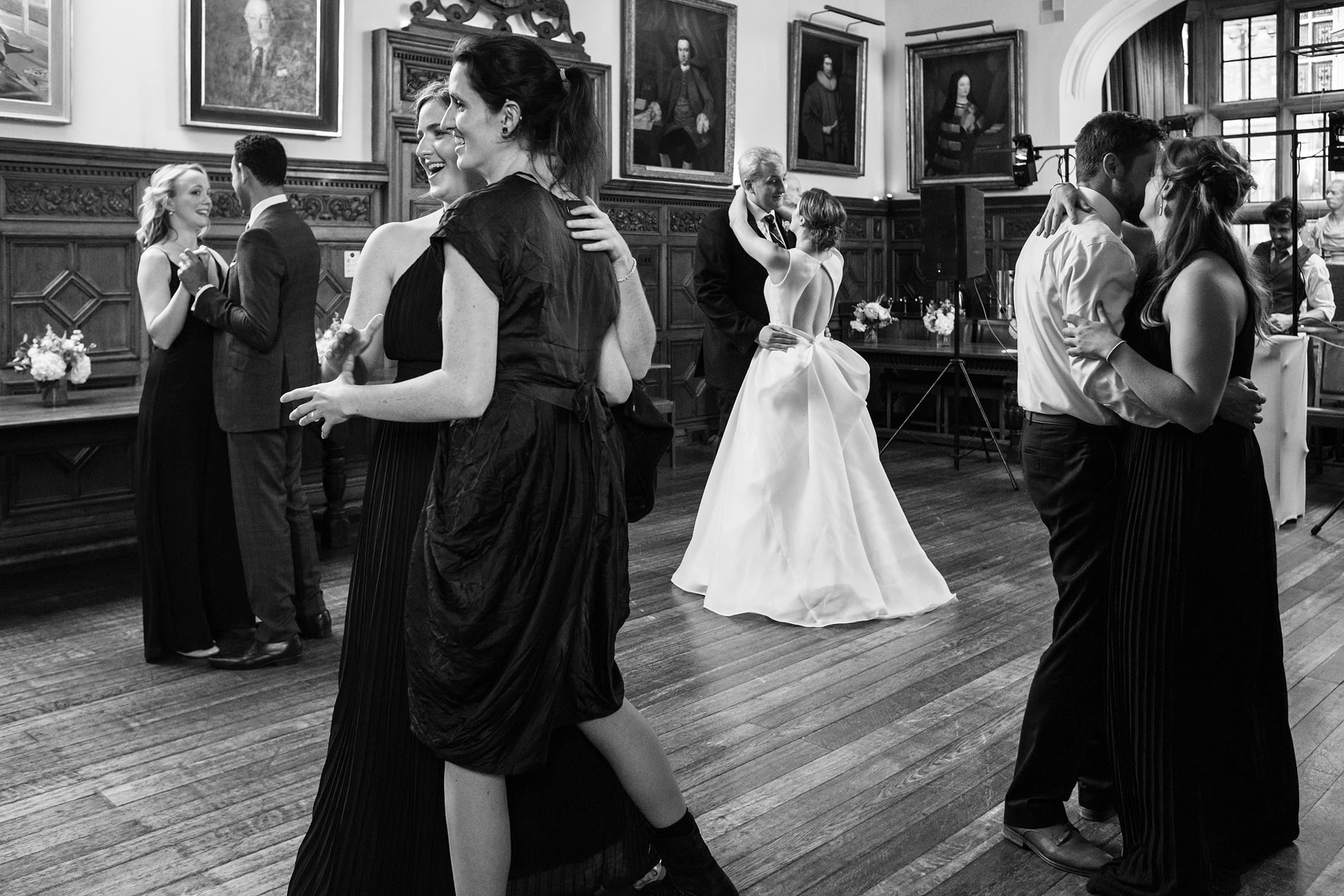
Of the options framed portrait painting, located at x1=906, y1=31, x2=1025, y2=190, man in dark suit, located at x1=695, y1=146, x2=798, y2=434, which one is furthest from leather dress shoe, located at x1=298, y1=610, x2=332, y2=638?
framed portrait painting, located at x1=906, y1=31, x2=1025, y2=190

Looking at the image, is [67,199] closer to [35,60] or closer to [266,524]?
[35,60]

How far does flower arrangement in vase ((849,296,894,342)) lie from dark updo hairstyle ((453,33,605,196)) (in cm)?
818

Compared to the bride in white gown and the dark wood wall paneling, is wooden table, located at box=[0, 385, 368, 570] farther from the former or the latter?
the bride in white gown

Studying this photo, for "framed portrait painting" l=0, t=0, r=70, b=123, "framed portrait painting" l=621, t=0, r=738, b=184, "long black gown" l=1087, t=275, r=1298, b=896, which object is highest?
"framed portrait painting" l=621, t=0, r=738, b=184

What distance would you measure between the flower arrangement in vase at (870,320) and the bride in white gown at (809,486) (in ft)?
16.1

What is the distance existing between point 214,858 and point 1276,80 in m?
13.7

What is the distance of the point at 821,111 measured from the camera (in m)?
11.2

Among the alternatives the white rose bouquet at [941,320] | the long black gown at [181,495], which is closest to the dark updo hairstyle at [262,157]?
the long black gown at [181,495]

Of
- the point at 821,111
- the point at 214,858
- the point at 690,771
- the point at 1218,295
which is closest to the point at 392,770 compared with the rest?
the point at 214,858

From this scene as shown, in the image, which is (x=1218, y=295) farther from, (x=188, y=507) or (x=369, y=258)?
(x=188, y=507)

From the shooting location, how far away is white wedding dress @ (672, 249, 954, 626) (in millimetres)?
5160

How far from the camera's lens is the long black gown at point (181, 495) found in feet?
14.8

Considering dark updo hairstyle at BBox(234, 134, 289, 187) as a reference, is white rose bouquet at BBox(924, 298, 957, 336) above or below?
below

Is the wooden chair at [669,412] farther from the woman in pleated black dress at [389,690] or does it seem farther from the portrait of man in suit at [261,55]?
the woman in pleated black dress at [389,690]
